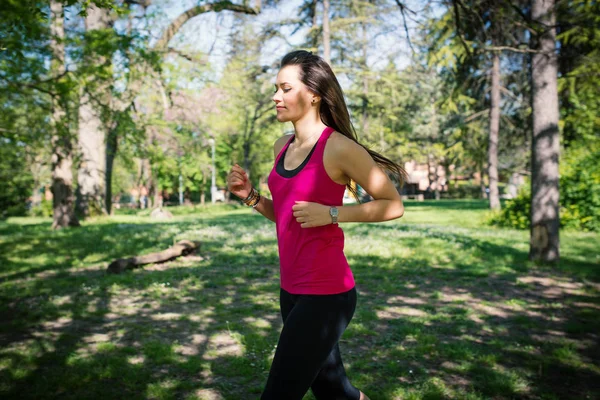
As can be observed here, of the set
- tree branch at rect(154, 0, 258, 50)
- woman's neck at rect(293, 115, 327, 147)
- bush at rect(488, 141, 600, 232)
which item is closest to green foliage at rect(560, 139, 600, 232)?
bush at rect(488, 141, 600, 232)

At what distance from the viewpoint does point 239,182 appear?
2994 mm

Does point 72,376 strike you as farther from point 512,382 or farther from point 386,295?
point 386,295

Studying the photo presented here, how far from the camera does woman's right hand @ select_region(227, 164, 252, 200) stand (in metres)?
2.99

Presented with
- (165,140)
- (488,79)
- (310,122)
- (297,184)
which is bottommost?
(297,184)

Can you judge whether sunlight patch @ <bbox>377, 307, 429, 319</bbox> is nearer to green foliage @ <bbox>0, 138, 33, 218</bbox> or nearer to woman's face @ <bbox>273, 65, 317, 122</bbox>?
woman's face @ <bbox>273, 65, 317, 122</bbox>

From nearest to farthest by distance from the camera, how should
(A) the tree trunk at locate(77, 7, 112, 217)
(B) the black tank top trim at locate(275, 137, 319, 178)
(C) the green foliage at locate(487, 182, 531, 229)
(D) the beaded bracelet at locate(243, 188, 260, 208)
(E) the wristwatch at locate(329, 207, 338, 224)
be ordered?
(E) the wristwatch at locate(329, 207, 338, 224) → (B) the black tank top trim at locate(275, 137, 319, 178) → (D) the beaded bracelet at locate(243, 188, 260, 208) → (C) the green foliage at locate(487, 182, 531, 229) → (A) the tree trunk at locate(77, 7, 112, 217)

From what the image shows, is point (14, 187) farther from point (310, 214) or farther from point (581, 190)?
point (310, 214)

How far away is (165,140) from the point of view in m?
34.3

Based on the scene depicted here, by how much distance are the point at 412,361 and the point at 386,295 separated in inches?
116

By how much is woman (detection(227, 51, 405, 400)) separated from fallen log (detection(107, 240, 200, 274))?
7913 millimetres

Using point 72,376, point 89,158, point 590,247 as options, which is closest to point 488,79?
point 590,247

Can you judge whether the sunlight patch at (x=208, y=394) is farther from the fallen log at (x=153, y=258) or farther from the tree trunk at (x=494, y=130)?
the tree trunk at (x=494, y=130)

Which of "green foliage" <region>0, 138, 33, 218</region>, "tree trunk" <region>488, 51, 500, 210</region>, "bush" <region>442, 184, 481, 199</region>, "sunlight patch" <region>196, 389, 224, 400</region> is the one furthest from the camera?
"bush" <region>442, 184, 481, 199</region>

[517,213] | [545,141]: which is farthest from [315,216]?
[517,213]
